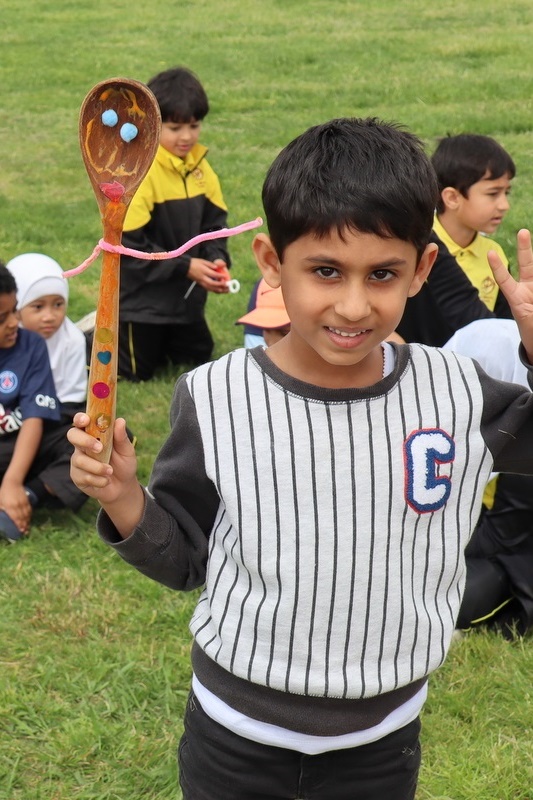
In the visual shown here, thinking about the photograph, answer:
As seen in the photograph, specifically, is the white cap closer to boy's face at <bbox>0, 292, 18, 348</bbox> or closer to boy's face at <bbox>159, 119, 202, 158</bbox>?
boy's face at <bbox>0, 292, 18, 348</bbox>

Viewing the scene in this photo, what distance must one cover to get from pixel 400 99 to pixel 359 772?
888 centimetres

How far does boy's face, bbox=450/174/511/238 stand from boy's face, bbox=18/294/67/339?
1.66m

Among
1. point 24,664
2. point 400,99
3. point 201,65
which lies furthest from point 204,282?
point 201,65

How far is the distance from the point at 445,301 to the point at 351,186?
2.75 meters

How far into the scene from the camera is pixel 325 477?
1.64 meters

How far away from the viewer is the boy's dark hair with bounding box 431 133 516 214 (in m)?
4.45

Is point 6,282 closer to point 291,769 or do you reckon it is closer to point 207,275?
point 207,275

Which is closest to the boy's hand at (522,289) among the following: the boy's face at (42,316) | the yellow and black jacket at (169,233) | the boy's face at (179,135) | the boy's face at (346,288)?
the boy's face at (346,288)

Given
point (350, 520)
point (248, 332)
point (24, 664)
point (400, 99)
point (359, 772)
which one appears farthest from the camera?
point (400, 99)

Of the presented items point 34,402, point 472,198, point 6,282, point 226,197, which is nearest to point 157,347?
point 34,402

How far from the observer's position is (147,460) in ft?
14.5

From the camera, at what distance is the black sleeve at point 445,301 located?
420 centimetres

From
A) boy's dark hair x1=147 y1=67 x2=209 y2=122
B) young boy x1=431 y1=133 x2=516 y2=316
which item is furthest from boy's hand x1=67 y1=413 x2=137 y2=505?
boy's dark hair x1=147 y1=67 x2=209 y2=122

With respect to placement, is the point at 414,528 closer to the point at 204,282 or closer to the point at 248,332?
the point at 248,332
